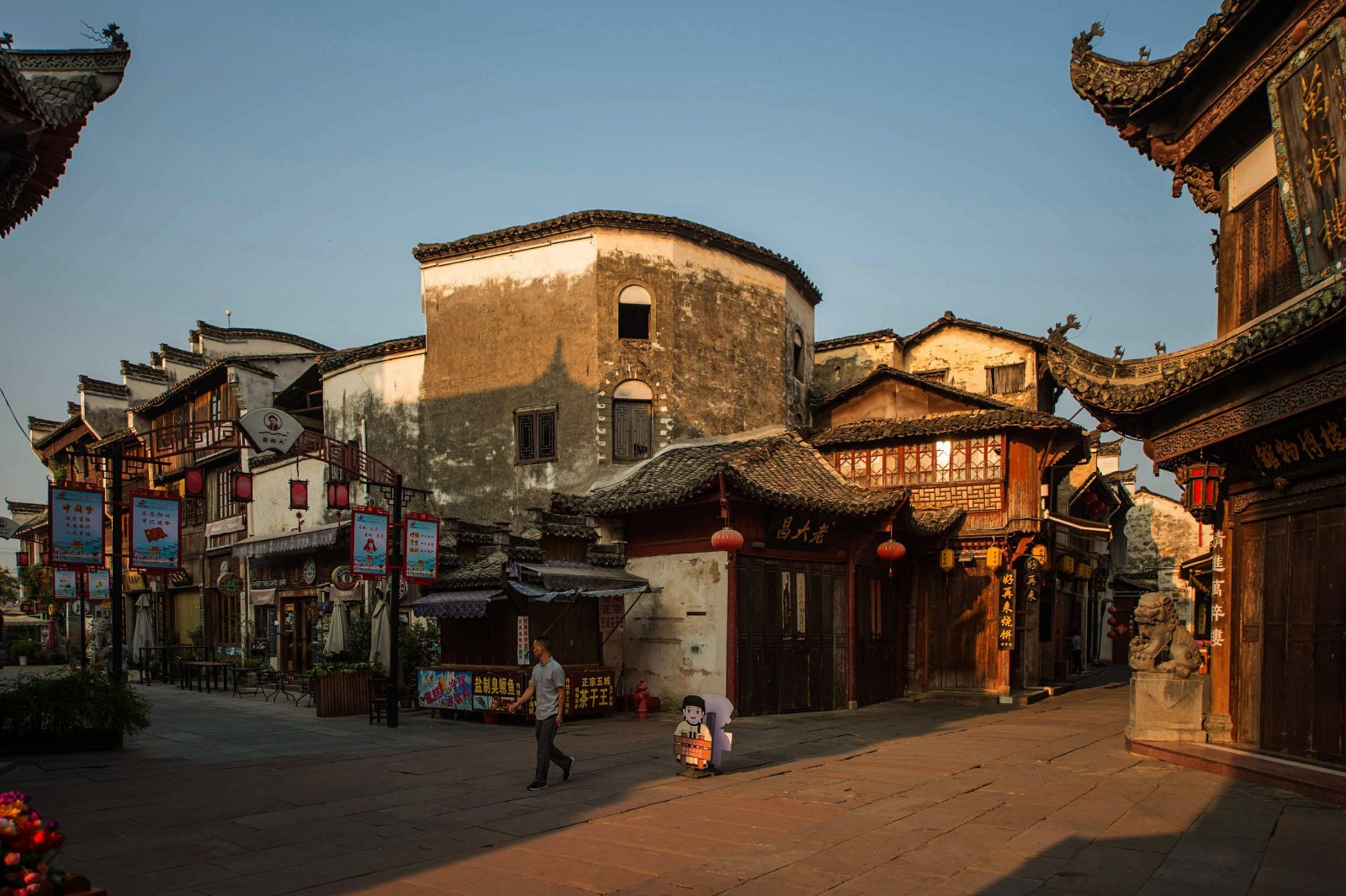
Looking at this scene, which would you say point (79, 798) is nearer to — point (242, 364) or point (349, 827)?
point (349, 827)

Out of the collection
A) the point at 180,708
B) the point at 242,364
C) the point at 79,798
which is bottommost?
the point at 180,708

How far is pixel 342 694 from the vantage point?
1686 centimetres

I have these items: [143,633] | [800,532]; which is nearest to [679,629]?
[800,532]

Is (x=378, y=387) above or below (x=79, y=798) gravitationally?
above

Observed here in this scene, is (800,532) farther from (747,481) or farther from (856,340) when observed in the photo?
(856,340)

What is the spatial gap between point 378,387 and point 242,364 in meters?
5.85

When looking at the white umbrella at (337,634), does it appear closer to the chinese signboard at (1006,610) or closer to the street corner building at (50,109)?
Answer: the street corner building at (50,109)

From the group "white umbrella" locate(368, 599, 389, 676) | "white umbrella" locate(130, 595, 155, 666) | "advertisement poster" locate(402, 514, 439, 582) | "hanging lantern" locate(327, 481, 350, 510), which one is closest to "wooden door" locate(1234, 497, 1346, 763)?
"advertisement poster" locate(402, 514, 439, 582)

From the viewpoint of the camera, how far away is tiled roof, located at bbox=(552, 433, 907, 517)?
15773 millimetres

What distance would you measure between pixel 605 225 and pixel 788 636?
9.99 metres

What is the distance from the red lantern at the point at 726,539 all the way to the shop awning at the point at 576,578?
1.93 m

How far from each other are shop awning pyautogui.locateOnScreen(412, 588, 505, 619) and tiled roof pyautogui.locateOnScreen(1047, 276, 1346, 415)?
9089 mm

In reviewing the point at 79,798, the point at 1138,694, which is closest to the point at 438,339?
the point at 79,798

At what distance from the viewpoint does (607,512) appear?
17.0 metres
